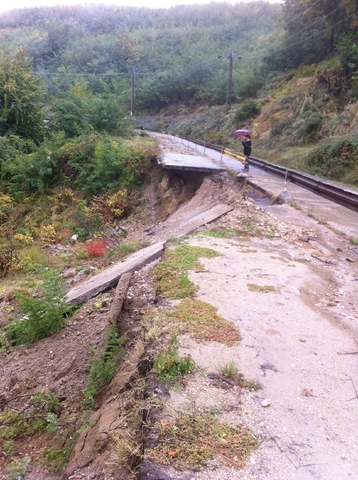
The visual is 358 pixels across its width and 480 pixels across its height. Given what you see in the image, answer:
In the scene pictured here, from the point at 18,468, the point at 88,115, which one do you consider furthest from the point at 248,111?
the point at 18,468

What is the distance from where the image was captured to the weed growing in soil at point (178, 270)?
5.25m

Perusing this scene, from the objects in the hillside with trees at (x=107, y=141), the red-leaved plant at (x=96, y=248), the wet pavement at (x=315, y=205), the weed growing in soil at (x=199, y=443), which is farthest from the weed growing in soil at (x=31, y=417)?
the wet pavement at (x=315, y=205)

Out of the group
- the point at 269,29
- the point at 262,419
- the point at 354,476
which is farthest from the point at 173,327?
the point at 269,29

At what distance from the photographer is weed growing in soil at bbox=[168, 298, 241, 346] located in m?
4.20

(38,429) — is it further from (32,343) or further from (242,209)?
(242,209)

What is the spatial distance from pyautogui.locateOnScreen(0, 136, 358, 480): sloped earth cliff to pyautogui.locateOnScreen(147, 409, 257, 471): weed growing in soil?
44 mm

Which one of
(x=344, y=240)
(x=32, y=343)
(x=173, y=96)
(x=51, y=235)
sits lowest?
(x=51, y=235)

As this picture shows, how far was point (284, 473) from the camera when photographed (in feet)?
8.39

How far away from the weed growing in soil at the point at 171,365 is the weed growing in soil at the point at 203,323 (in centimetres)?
53

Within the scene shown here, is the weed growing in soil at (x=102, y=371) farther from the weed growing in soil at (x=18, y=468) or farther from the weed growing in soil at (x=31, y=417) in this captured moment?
the weed growing in soil at (x=18, y=468)

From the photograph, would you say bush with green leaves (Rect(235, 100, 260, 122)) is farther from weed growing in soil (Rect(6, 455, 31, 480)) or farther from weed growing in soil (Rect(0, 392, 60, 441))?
weed growing in soil (Rect(6, 455, 31, 480))

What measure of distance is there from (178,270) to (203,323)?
162cm

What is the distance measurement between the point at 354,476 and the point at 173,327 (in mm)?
2221

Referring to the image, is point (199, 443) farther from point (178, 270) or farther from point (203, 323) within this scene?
point (178, 270)
